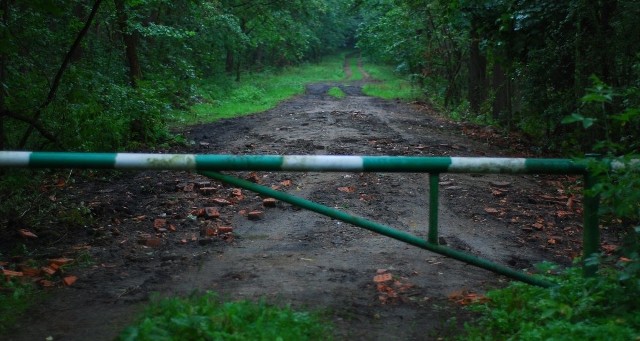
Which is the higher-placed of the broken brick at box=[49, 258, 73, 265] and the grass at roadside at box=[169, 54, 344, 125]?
the grass at roadside at box=[169, 54, 344, 125]

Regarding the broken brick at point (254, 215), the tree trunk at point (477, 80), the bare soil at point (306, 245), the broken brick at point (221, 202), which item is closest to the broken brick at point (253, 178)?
the bare soil at point (306, 245)

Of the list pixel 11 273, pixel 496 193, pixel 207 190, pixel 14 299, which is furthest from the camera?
pixel 496 193

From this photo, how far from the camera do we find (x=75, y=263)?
5445 millimetres

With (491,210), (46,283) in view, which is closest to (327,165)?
(46,283)

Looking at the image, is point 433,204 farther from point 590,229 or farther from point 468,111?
point 468,111

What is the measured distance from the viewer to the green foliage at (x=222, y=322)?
357cm

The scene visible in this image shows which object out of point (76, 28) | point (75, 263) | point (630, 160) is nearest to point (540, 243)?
point (630, 160)

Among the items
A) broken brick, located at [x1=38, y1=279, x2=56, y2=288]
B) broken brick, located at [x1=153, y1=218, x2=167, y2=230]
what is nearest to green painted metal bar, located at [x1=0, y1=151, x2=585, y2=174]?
broken brick, located at [x1=38, y1=279, x2=56, y2=288]

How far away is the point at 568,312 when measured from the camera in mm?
3896

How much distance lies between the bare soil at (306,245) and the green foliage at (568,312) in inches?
10.3

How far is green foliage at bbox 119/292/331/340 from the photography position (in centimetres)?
357

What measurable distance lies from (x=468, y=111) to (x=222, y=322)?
1924 cm

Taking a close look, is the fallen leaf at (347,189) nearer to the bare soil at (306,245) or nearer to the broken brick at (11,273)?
the bare soil at (306,245)

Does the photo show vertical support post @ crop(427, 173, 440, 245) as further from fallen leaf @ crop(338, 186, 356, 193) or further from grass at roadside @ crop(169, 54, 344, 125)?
grass at roadside @ crop(169, 54, 344, 125)
